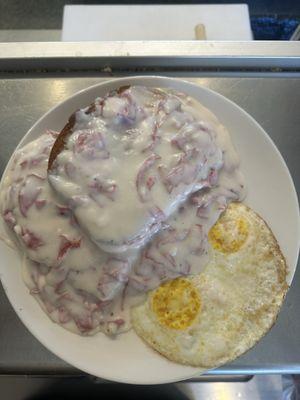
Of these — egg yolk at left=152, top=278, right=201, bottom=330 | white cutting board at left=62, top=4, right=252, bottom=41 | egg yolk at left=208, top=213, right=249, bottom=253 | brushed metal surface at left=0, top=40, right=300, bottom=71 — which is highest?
white cutting board at left=62, top=4, right=252, bottom=41

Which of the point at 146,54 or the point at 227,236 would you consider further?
the point at 146,54

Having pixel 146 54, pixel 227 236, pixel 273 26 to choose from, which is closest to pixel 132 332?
pixel 227 236

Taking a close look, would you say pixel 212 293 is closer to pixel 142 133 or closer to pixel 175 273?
pixel 175 273

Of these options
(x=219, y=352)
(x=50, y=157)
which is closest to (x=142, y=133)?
(x=50, y=157)

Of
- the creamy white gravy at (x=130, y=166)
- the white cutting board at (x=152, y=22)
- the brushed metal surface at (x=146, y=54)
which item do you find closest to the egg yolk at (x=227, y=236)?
the creamy white gravy at (x=130, y=166)

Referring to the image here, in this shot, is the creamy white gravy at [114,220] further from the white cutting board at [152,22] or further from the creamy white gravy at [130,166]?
the white cutting board at [152,22]

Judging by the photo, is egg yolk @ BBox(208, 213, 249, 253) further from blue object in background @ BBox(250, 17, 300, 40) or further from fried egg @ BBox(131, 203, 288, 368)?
blue object in background @ BBox(250, 17, 300, 40)

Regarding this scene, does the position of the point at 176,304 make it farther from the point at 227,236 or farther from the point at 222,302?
the point at 227,236

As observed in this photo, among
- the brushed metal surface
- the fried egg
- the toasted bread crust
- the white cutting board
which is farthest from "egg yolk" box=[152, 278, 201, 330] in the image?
the white cutting board

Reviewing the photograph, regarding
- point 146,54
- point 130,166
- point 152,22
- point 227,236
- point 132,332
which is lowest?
point 132,332
